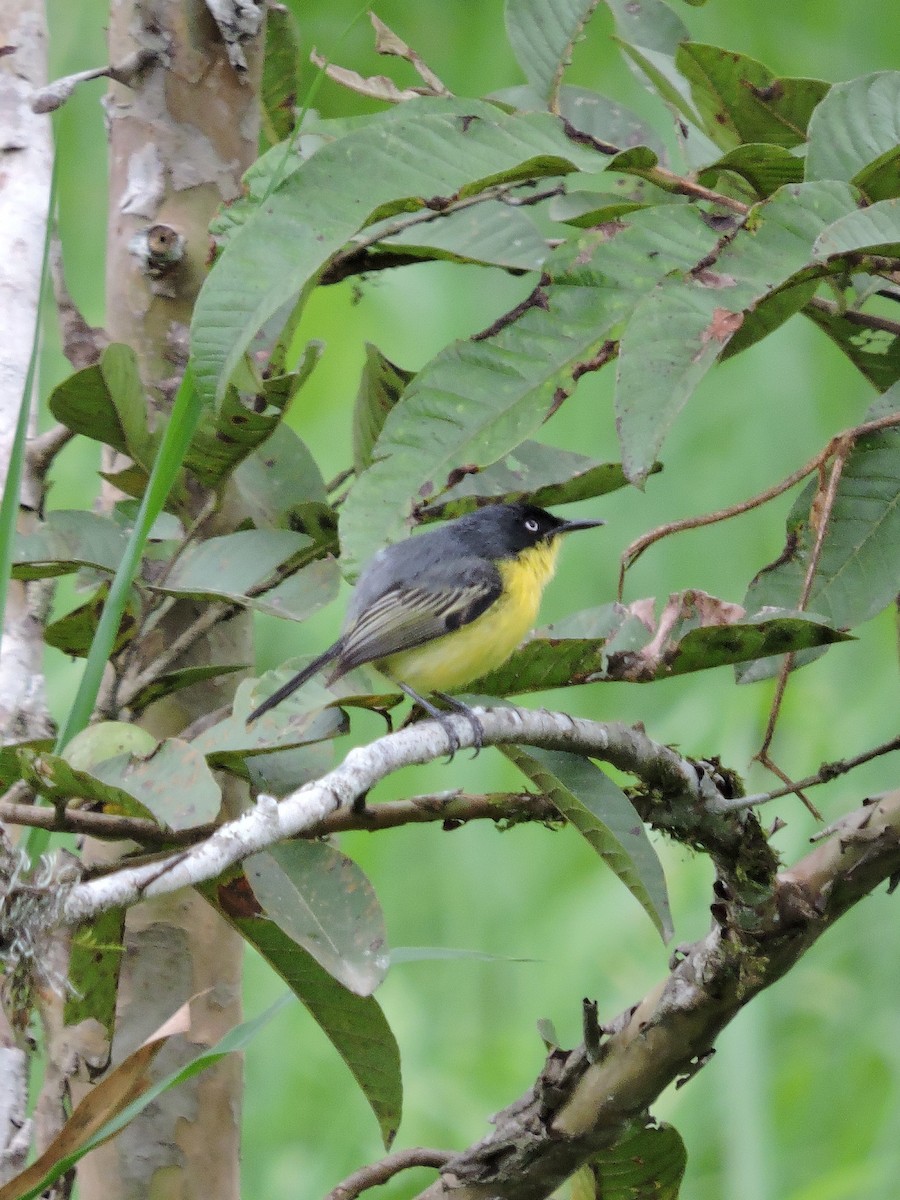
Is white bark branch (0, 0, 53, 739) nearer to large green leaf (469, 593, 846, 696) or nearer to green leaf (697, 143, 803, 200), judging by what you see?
large green leaf (469, 593, 846, 696)

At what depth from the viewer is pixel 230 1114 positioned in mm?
2135

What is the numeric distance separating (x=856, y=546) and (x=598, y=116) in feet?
2.86

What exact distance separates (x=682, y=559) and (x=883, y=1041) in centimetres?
149

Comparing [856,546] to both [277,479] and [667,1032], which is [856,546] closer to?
[667,1032]

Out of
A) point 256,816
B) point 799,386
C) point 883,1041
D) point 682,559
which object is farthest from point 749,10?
point 256,816

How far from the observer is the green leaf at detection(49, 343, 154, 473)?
1976mm

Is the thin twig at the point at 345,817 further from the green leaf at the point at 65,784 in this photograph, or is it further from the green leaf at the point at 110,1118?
the green leaf at the point at 110,1118

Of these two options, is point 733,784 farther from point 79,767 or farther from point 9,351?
point 9,351

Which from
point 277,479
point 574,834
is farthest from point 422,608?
point 574,834

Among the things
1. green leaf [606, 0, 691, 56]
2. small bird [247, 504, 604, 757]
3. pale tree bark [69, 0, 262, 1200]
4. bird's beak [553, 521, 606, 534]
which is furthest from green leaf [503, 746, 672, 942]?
bird's beak [553, 521, 606, 534]

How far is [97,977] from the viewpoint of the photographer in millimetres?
1865

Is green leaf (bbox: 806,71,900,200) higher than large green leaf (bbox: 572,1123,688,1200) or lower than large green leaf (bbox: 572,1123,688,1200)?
higher

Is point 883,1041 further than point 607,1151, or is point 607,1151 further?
point 883,1041

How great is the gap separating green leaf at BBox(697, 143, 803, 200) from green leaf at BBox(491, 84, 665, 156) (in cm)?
45
